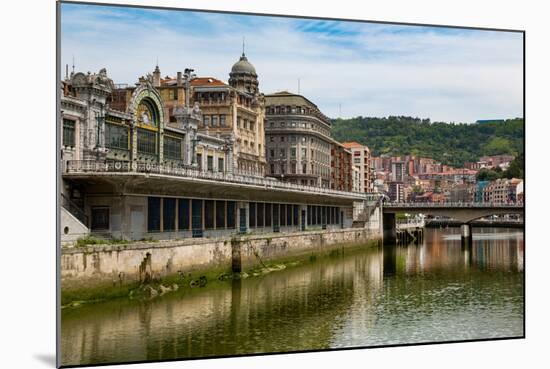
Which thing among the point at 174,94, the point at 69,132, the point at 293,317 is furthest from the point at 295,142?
the point at 293,317

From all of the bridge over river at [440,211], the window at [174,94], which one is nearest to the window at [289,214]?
the window at [174,94]

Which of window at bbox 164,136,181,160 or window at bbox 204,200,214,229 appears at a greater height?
window at bbox 164,136,181,160

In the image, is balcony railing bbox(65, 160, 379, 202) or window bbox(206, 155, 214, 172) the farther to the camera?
window bbox(206, 155, 214, 172)

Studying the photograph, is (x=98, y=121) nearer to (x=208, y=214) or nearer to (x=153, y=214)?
(x=153, y=214)

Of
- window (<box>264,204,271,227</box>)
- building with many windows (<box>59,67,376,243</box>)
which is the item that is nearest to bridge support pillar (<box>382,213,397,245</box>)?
building with many windows (<box>59,67,376,243</box>)

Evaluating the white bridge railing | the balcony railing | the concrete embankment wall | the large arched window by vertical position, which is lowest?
the white bridge railing

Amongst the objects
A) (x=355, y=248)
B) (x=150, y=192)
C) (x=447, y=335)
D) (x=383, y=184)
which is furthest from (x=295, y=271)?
(x=383, y=184)

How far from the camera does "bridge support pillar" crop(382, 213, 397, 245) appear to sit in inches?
2753

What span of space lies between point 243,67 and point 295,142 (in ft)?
50.5

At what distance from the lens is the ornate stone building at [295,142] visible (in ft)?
112

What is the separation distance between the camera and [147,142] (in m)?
34.6

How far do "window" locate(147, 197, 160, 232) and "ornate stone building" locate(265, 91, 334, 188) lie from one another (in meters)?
6.40

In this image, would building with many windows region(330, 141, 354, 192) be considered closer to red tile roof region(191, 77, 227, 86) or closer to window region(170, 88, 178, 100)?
window region(170, 88, 178, 100)

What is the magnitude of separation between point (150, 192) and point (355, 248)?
26230mm
